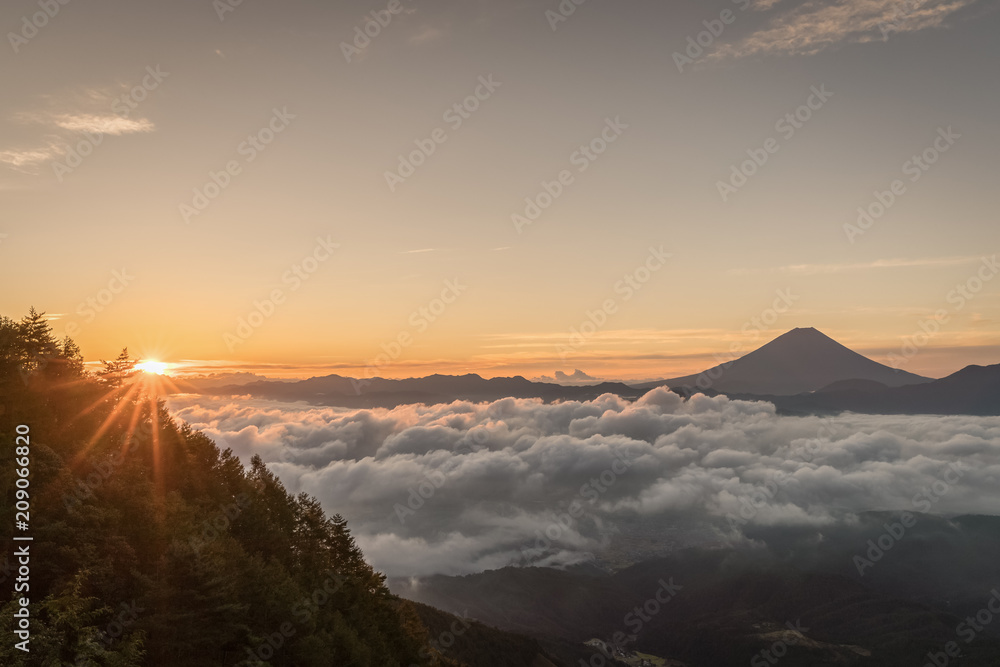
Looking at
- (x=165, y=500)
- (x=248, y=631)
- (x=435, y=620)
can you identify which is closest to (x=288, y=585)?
(x=248, y=631)

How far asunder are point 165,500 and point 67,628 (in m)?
16.3

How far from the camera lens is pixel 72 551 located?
28.2m

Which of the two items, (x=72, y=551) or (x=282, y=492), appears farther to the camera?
(x=282, y=492)

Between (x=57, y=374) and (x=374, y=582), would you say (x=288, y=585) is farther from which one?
(x=57, y=374)

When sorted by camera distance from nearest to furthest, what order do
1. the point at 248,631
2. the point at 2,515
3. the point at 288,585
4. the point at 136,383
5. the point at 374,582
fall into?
the point at 2,515
the point at 248,631
the point at 288,585
the point at 136,383
the point at 374,582

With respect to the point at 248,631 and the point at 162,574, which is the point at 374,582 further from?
the point at 162,574

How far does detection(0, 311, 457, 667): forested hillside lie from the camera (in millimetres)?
27594

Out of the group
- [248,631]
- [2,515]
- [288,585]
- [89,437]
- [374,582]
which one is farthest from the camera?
[374,582]

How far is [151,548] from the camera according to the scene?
34.0 metres

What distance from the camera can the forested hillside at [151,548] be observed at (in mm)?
27594

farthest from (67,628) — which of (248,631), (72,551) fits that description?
(248,631)

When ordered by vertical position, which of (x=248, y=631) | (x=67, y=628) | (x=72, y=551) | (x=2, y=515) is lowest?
(x=248, y=631)

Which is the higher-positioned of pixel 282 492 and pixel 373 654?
pixel 282 492

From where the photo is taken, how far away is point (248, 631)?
33.9 m
